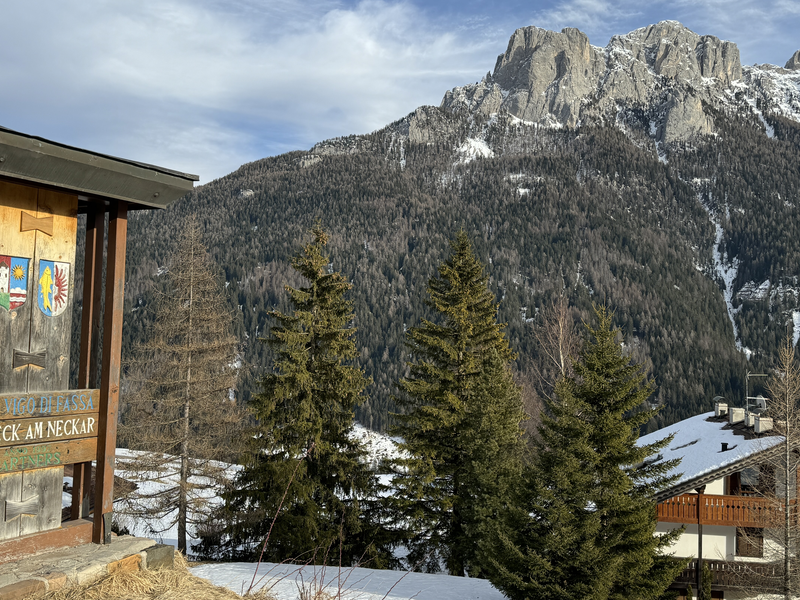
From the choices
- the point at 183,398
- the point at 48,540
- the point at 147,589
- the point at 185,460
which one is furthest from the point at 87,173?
the point at 185,460

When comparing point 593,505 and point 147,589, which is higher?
point 147,589

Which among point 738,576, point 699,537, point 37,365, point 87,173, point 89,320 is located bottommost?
point 738,576

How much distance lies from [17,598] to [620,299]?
14377cm

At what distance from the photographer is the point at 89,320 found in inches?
239

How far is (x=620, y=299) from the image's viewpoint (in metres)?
139

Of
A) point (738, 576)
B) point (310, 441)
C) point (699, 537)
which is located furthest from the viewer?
point (738, 576)

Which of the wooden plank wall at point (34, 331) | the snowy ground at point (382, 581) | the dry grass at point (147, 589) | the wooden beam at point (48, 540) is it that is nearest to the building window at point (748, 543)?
the snowy ground at point (382, 581)

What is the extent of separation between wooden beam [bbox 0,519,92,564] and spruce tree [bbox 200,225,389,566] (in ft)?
37.7

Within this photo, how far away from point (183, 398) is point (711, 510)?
1644cm

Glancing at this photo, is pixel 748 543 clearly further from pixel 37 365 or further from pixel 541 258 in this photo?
pixel 541 258

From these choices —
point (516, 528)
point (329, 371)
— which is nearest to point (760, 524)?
point (516, 528)

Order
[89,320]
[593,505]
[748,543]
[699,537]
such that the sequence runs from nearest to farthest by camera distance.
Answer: [89,320] < [593,505] < [699,537] < [748,543]

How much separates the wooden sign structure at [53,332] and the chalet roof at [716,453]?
14.4m

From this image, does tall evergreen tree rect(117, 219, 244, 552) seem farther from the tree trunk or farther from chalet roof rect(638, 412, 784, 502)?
chalet roof rect(638, 412, 784, 502)
